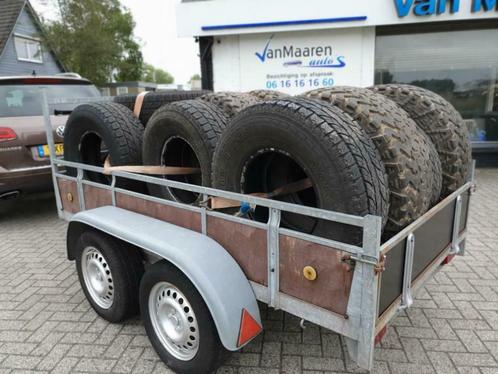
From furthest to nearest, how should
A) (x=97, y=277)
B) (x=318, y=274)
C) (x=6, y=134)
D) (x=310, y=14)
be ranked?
(x=310, y=14)
(x=6, y=134)
(x=97, y=277)
(x=318, y=274)

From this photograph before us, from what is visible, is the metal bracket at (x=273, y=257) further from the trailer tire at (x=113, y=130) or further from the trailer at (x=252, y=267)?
the trailer tire at (x=113, y=130)

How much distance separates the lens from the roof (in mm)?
20922

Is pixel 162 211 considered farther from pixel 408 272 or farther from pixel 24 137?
pixel 24 137

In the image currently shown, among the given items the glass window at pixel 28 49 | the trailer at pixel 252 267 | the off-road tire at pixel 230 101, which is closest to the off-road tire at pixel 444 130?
the trailer at pixel 252 267

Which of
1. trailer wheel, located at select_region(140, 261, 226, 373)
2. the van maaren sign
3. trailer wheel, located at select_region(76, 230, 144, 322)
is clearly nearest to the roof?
the van maaren sign

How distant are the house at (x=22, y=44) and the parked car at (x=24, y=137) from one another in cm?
1837

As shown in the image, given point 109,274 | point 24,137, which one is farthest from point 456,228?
point 24,137

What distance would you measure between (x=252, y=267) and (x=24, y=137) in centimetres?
444

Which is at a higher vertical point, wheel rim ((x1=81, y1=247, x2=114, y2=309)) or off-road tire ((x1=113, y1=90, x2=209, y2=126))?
off-road tire ((x1=113, y1=90, x2=209, y2=126))

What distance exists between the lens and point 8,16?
21.9m

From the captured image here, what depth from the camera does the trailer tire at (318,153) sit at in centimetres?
190

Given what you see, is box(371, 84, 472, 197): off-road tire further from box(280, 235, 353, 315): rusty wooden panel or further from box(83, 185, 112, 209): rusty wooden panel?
box(83, 185, 112, 209): rusty wooden panel

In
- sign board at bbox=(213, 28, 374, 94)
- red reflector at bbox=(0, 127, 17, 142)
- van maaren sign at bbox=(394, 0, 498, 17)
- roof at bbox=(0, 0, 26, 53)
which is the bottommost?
red reflector at bbox=(0, 127, 17, 142)

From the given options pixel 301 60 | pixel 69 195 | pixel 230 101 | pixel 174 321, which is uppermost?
pixel 301 60
